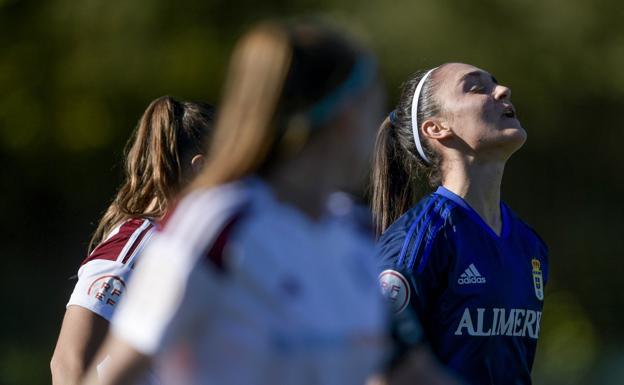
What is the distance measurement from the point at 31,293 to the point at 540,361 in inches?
188

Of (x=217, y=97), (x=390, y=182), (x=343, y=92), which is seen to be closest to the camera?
(x=343, y=92)

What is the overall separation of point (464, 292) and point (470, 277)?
0.18ft

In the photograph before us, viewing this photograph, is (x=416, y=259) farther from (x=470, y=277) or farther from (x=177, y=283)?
(x=177, y=283)

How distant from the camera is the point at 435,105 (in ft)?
12.3

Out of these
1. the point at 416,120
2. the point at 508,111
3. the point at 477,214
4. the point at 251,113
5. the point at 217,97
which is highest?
the point at 251,113

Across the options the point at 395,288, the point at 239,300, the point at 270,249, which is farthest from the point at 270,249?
the point at 395,288

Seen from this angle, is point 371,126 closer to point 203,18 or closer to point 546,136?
point 203,18

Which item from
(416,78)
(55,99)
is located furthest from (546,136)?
(416,78)

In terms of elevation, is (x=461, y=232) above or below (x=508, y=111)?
below

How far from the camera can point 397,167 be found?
399 cm

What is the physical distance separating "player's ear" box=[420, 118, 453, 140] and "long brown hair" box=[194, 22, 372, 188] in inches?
75.0

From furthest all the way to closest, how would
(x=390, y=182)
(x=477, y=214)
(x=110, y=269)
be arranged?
1. (x=390, y=182)
2. (x=477, y=214)
3. (x=110, y=269)

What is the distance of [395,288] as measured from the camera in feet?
10.6

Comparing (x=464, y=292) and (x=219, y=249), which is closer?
(x=219, y=249)
